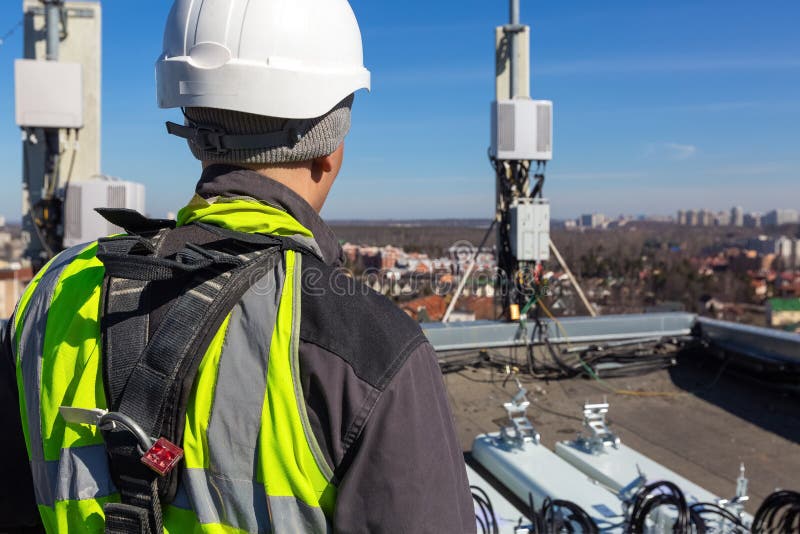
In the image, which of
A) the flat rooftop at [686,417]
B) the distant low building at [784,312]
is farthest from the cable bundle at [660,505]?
the distant low building at [784,312]

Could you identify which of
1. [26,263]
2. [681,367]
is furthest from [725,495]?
[26,263]

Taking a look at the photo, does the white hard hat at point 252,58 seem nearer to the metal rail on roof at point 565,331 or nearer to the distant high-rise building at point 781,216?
the metal rail on roof at point 565,331

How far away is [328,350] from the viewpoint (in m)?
1.01

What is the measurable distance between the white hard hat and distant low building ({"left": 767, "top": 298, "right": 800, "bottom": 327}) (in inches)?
470

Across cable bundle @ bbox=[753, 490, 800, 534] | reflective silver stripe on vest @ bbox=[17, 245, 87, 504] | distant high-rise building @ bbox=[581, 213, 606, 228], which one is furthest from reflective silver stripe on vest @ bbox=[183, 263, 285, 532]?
distant high-rise building @ bbox=[581, 213, 606, 228]

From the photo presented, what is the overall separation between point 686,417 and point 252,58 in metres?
5.33

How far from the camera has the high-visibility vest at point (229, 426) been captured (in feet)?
3.28

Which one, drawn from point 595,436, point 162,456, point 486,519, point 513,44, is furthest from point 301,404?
point 513,44

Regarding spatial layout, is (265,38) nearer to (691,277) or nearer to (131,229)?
(131,229)

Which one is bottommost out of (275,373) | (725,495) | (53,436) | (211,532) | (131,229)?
(725,495)

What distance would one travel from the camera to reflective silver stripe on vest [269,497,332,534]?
3.30 ft

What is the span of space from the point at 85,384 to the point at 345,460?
45 cm

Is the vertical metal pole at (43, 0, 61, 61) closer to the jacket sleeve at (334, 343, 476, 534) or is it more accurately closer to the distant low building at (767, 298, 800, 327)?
the jacket sleeve at (334, 343, 476, 534)

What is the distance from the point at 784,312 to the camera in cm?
1136
